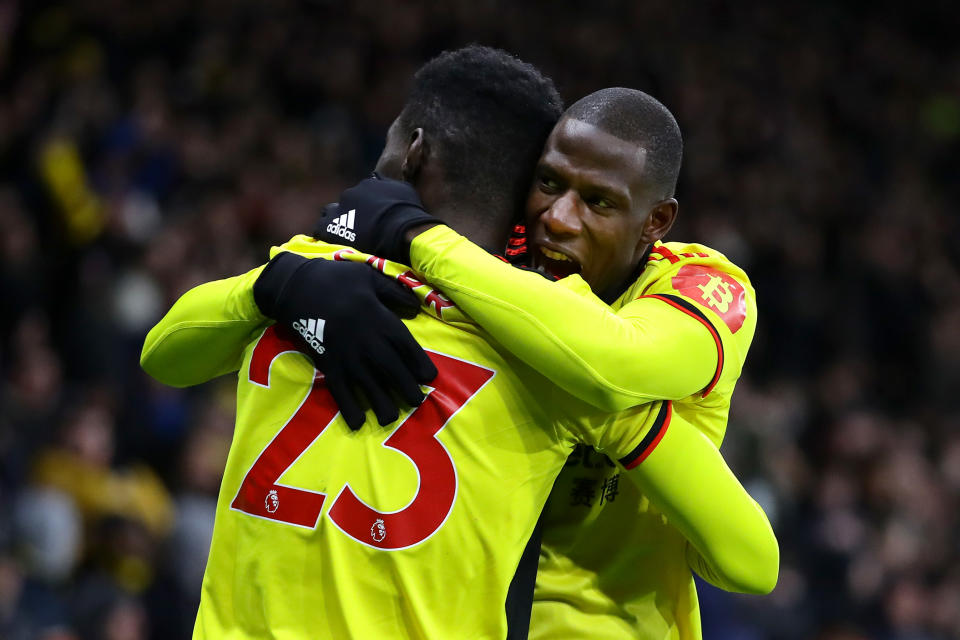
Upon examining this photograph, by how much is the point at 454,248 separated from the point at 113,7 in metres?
6.08

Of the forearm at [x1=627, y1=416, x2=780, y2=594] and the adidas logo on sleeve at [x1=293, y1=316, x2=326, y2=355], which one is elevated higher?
the adidas logo on sleeve at [x1=293, y1=316, x2=326, y2=355]

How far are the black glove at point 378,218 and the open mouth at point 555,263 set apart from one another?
0.30m

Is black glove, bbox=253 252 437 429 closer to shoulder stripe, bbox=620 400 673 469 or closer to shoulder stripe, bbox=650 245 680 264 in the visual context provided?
shoulder stripe, bbox=620 400 673 469

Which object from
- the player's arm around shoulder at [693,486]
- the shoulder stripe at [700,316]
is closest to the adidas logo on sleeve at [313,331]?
the player's arm around shoulder at [693,486]

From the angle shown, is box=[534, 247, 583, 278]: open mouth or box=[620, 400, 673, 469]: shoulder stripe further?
box=[534, 247, 583, 278]: open mouth

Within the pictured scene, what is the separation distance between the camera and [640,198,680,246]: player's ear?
2441mm

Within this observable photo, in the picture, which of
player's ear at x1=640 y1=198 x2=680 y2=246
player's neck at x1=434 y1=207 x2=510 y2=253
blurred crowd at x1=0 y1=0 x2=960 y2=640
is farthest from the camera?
blurred crowd at x1=0 y1=0 x2=960 y2=640

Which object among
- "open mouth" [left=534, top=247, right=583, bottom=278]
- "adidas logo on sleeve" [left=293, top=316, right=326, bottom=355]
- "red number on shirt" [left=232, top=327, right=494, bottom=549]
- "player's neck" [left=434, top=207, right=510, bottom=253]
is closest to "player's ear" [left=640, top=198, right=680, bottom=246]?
"open mouth" [left=534, top=247, right=583, bottom=278]

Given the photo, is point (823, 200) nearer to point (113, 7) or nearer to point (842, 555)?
point (842, 555)

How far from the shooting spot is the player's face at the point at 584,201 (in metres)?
2.30

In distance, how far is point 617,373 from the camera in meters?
1.97

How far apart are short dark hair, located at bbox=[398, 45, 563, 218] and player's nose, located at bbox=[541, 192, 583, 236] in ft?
0.21

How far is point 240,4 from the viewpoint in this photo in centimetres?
805


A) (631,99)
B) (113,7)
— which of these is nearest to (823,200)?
(113,7)
